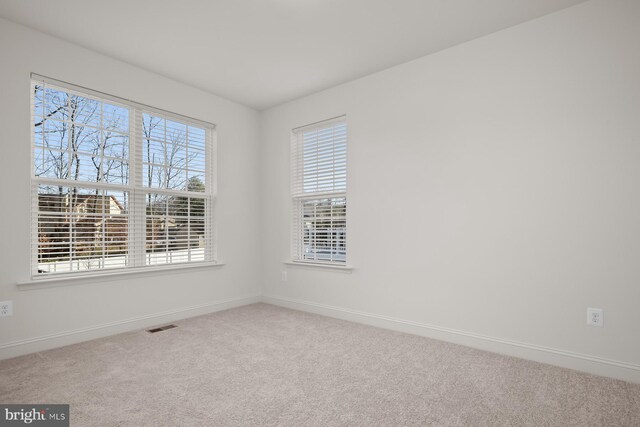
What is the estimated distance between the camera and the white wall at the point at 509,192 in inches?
94.2

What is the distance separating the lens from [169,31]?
2871 millimetres

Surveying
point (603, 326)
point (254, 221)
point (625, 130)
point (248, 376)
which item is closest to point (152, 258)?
point (254, 221)

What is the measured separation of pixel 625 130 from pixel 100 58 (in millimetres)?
4320

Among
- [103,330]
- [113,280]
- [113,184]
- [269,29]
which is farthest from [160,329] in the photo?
[269,29]

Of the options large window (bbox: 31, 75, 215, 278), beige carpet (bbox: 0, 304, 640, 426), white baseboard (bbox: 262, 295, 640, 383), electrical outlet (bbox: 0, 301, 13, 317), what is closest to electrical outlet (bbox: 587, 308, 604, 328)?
white baseboard (bbox: 262, 295, 640, 383)

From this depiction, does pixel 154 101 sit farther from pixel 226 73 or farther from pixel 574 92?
pixel 574 92

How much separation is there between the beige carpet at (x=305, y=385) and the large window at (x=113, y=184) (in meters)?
0.87

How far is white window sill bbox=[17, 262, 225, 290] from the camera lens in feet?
9.28

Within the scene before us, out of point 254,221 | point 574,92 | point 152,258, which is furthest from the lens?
point 254,221

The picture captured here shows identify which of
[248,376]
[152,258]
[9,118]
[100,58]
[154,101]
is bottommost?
[248,376]

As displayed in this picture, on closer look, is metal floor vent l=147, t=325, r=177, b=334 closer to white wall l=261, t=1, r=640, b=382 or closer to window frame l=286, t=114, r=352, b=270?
window frame l=286, t=114, r=352, b=270

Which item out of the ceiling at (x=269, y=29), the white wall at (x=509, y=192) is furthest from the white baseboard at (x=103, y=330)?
the ceiling at (x=269, y=29)

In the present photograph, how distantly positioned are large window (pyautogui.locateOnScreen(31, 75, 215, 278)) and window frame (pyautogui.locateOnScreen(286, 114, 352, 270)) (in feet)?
3.32

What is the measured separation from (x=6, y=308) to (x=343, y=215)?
10.1ft
